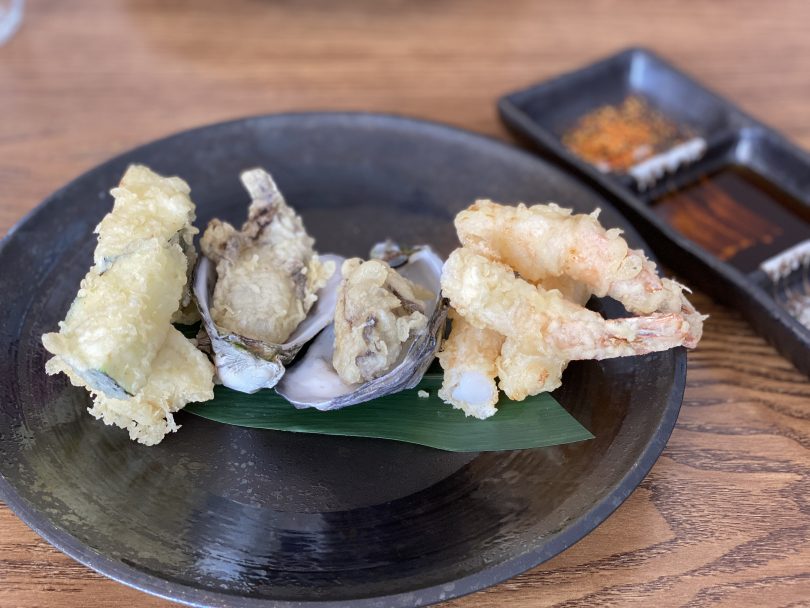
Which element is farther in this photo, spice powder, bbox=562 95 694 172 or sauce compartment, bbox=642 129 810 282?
spice powder, bbox=562 95 694 172

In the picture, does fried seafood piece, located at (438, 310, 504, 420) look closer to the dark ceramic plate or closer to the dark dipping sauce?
the dark ceramic plate

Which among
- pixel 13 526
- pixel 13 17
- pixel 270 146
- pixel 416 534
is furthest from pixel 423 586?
pixel 13 17

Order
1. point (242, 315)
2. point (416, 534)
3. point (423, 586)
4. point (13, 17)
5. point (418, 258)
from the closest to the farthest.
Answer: point (423, 586) → point (416, 534) → point (242, 315) → point (418, 258) → point (13, 17)

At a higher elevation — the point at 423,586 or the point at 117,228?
the point at 117,228

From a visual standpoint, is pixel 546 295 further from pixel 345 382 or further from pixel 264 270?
pixel 264 270

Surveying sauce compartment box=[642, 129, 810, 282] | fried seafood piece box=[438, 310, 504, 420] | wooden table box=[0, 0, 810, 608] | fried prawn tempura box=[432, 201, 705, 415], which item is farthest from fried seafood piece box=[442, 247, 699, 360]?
sauce compartment box=[642, 129, 810, 282]

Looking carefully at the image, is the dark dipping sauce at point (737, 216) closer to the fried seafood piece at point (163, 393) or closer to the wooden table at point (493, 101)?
the wooden table at point (493, 101)

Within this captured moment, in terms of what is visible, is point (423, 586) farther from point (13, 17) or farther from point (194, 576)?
point (13, 17)
